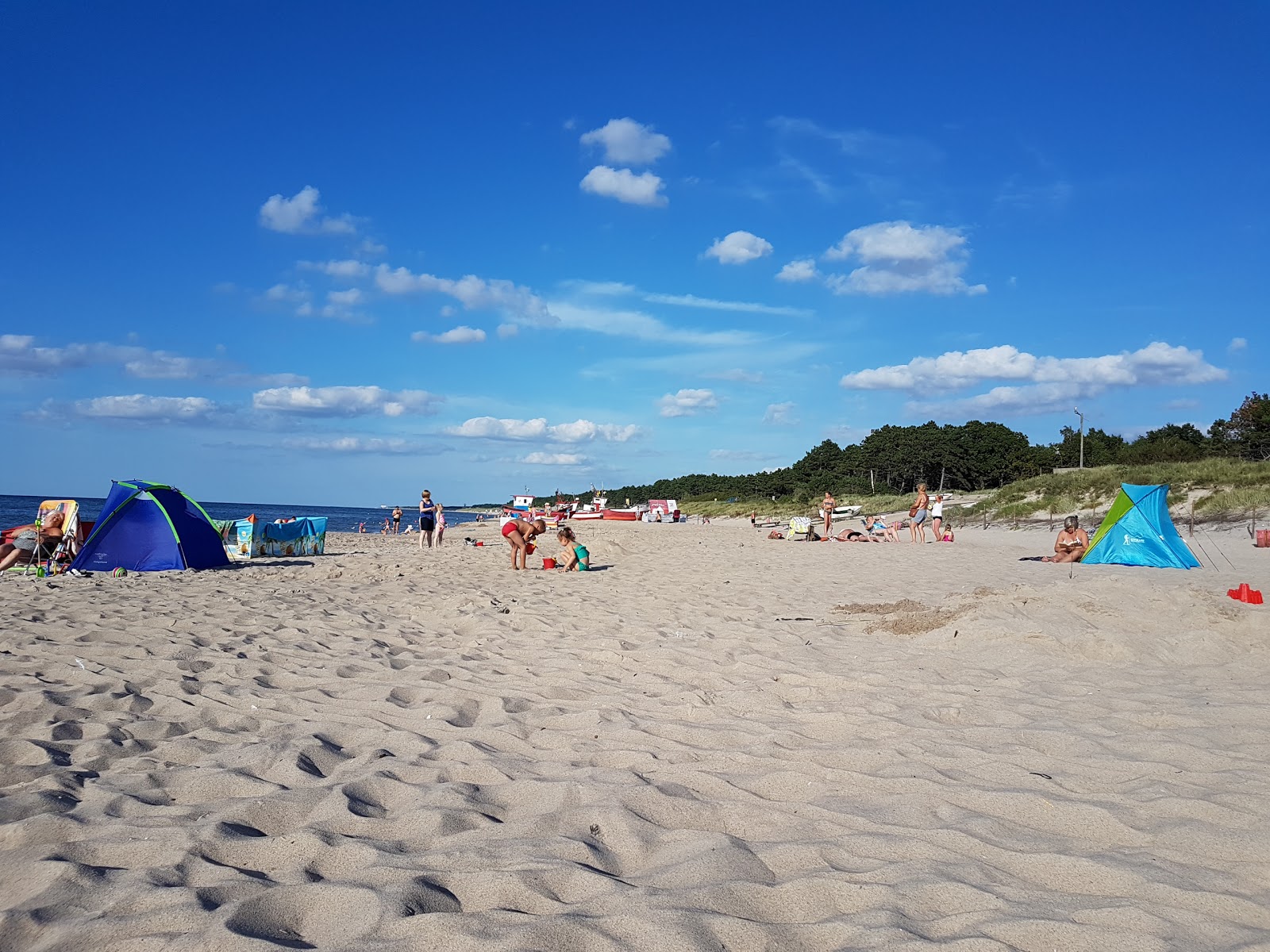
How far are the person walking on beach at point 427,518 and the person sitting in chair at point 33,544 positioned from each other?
761 centimetres

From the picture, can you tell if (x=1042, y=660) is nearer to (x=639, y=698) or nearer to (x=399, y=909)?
(x=639, y=698)

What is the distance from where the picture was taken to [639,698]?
450 centimetres

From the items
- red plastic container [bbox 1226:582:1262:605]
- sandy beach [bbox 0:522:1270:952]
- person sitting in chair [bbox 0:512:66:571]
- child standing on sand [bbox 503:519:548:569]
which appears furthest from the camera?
child standing on sand [bbox 503:519:548:569]

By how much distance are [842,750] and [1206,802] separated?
134 centimetres

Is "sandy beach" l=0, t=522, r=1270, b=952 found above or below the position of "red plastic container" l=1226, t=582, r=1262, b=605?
below

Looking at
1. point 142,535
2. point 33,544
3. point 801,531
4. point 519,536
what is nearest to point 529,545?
point 519,536

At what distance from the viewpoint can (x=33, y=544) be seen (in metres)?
11.2

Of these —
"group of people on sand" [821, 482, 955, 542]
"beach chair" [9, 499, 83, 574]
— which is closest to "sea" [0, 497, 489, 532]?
"beach chair" [9, 499, 83, 574]

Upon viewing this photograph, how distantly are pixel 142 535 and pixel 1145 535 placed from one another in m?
15.2

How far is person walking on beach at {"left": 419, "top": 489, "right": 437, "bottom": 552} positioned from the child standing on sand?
670cm

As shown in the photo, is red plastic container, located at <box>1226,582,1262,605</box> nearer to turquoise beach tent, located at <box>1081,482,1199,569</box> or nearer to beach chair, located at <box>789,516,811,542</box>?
turquoise beach tent, located at <box>1081,482,1199,569</box>

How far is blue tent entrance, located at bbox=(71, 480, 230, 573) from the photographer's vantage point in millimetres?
11516

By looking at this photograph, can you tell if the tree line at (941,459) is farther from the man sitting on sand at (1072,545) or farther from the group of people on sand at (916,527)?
the man sitting on sand at (1072,545)

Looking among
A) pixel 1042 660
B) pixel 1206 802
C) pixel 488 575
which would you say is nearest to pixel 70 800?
pixel 1206 802
